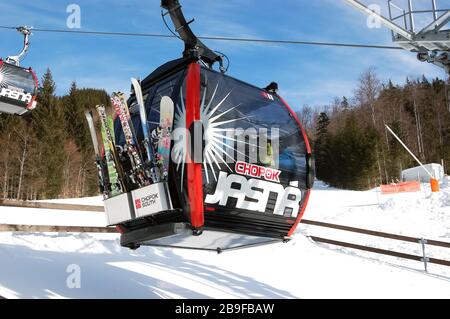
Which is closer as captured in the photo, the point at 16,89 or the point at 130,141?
the point at 130,141

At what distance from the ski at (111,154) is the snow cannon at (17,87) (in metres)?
4.14

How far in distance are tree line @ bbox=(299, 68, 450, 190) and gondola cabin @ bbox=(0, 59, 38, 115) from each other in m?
36.9

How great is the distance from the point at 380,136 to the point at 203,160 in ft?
137

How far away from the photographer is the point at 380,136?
1635 inches

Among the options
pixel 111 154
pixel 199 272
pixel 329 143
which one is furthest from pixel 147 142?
pixel 329 143

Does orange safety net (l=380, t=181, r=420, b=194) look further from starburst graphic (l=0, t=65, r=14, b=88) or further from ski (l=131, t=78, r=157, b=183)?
ski (l=131, t=78, r=157, b=183)

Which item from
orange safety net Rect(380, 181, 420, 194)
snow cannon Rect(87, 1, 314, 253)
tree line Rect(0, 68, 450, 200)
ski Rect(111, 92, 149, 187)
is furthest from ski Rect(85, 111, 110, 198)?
tree line Rect(0, 68, 450, 200)

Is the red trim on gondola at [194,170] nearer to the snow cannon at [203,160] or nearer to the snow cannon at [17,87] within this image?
the snow cannon at [203,160]

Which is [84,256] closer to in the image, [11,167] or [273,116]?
[273,116]

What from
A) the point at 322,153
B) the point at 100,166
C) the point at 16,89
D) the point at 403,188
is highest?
the point at 322,153

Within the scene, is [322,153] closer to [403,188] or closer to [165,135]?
[403,188]

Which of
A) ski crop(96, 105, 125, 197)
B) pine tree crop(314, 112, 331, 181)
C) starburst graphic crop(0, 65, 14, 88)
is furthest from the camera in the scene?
pine tree crop(314, 112, 331, 181)

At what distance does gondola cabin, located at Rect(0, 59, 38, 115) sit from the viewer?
7.19 metres

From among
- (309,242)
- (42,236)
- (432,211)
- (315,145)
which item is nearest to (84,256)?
(42,236)
